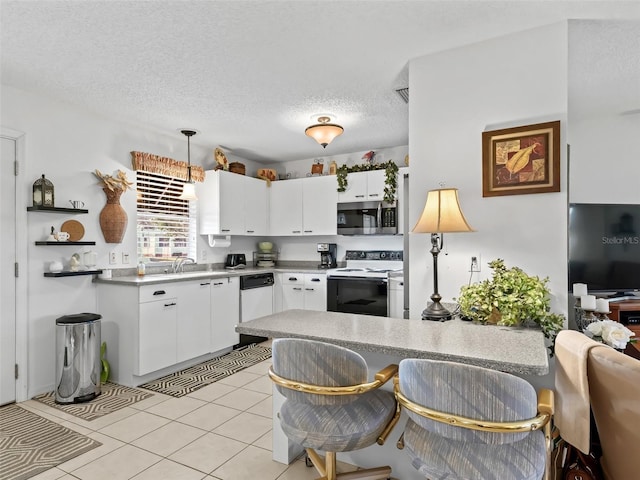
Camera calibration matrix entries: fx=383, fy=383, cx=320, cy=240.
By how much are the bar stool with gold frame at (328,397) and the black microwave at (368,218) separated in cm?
309

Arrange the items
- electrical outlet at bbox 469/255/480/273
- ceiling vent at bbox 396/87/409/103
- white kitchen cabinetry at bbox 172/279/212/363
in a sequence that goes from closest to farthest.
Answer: electrical outlet at bbox 469/255/480/273 → ceiling vent at bbox 396/87/409/103 → white kitchen cabinetry at bbox 172/279/212/363

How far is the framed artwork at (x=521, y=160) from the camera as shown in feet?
7.35

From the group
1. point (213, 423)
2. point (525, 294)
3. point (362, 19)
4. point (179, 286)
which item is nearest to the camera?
point (525, 294)

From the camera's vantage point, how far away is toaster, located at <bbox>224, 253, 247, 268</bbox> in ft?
17.0

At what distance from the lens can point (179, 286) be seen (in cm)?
385

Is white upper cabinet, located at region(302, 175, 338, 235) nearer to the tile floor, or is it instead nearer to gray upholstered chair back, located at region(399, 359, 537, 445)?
the tile floor

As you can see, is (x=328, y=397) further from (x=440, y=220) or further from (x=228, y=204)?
(x=228, y=204)

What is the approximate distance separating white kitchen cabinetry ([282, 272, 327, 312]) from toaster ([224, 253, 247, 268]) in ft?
2.09

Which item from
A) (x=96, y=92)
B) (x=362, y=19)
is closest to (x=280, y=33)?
(x=362, y=19)

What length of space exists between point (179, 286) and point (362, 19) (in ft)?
9.54

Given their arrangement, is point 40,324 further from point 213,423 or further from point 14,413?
point 213,423

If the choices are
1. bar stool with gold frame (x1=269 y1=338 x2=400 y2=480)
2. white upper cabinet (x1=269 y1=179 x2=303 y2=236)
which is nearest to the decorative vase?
white upper cabinet (x1=269 y1=179 x2=303 y2=236)

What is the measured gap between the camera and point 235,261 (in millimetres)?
5242

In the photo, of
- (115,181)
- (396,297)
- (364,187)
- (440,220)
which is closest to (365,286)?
(396,297)
